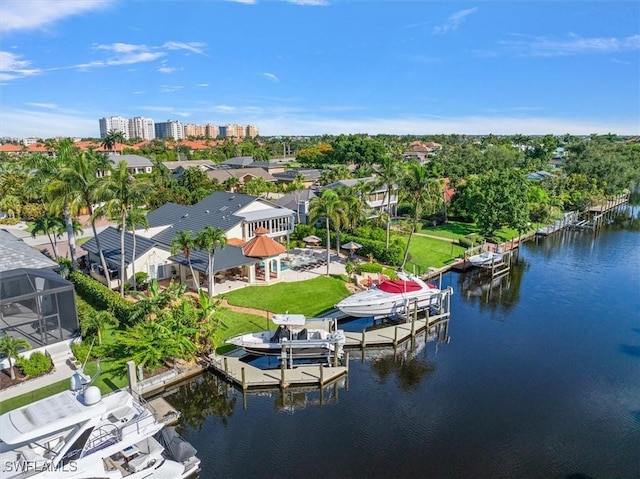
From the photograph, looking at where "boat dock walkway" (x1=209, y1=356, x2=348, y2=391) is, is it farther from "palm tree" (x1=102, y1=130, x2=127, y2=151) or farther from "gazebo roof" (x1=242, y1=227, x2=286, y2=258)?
"palm tree" (x1=102, y1=130, x2=127, y2=151)

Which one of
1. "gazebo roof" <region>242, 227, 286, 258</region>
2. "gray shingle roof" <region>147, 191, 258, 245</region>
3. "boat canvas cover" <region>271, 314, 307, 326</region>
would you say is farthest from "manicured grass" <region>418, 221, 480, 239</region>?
"boat canvas cover" <region>271, 314, 307, 326</region>

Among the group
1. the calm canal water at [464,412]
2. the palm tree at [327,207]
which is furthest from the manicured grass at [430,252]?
the calm canal water at [464,412]

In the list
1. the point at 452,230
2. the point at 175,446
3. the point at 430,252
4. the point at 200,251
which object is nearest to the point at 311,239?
the point at 430,252

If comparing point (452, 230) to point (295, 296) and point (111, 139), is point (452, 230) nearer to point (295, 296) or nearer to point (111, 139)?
point (295, 296)

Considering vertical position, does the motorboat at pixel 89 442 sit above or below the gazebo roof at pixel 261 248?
below

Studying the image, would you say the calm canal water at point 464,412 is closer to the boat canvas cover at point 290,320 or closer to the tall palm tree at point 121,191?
the boat canvas cover at point 290,320

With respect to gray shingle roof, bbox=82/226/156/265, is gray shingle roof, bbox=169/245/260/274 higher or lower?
lower
